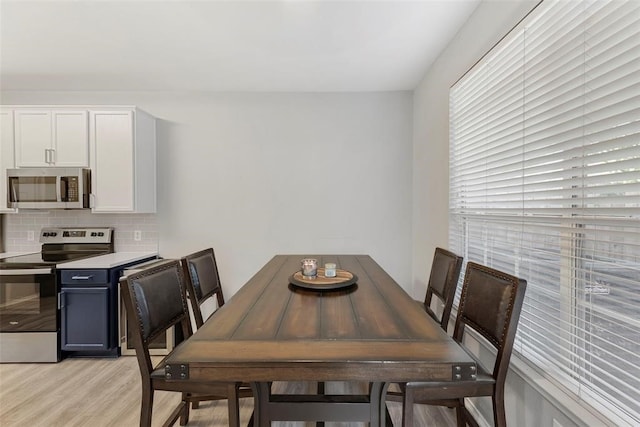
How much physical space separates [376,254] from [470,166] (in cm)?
154

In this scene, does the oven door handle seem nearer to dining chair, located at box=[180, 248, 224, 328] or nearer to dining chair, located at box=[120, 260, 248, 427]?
dining chair, located at box=[180, 248, 224, 328]

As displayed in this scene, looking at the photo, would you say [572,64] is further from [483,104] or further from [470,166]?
[470,166]

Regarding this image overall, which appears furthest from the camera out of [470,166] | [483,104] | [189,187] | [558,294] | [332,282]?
[189,187]

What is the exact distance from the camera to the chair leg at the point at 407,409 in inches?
50.7

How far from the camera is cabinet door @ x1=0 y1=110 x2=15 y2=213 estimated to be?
9.77ft

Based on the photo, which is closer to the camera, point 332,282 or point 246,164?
point 332,282

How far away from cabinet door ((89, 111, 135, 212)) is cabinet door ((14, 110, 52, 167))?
421 mm

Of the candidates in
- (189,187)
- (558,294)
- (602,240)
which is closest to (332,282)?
(558,294)

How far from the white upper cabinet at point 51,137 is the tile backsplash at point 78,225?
1.91ft

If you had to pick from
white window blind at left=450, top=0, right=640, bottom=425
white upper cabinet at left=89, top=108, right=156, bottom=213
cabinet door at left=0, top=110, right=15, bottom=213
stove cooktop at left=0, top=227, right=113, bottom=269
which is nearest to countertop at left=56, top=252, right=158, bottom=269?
stove cooktop at left=0, top=227, right=113, bottom=269

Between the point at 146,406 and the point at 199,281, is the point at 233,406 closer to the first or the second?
the point at 146,406

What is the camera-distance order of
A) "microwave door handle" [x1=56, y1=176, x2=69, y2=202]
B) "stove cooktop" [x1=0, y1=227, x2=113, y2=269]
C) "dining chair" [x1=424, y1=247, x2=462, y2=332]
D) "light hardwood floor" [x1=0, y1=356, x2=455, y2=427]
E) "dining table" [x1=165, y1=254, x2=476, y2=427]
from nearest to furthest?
"dining table" [x1=165, y1=254, x2=476, y2=427] → "dining chair" [x1=424, y1=247, x2=462, y2=332] → "light hardwood floor" [x1=0, y1=356, x2=455, y2=427] → "microwave door handle" [x1=56, y1=176, x2=69, y2=202] → "stove cooktop" [x1=0, y1=227, x2=113, y2=269]

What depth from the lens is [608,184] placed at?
41.1 inches

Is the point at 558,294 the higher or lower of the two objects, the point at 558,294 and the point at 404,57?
the lower
